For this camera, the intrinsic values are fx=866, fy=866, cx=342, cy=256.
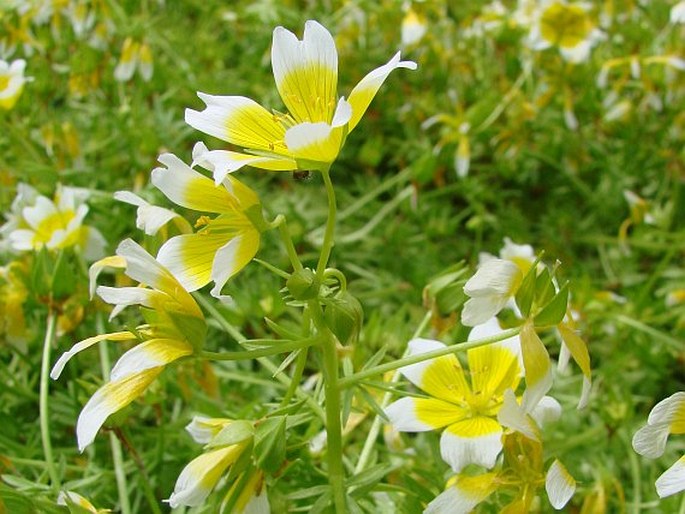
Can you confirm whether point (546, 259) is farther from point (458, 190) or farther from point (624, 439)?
point (624, 439)

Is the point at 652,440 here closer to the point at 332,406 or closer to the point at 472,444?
the point at 472,444

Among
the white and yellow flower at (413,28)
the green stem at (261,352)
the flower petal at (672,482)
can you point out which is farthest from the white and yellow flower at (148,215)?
the white and yellow flower at (413,28)

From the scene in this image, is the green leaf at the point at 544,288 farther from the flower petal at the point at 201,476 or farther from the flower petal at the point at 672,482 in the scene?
the flower petal at the point at 201,476

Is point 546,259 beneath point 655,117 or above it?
beneath

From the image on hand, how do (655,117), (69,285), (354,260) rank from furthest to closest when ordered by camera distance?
1. (655,117)
2. (354,260)
3. (69,285)

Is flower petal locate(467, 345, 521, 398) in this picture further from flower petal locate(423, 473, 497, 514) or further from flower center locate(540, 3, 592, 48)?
flower center locate(540, 3, 592, 48)

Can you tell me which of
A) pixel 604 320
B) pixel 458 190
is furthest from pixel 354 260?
pixel 604 320
